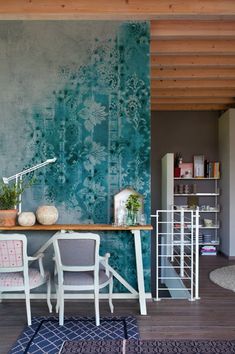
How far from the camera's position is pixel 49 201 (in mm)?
3980

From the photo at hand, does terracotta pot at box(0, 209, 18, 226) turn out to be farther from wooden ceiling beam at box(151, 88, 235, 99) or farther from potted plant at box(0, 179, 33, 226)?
wooden ceiling beam at box(151, 88, 235, 99)

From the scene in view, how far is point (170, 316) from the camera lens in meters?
3.46

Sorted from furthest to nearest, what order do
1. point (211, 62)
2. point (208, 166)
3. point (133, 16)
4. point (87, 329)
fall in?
point (208, 166) < point (211, 62) < point (133, 16) < point (87, 329)

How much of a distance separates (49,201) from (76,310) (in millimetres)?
1208

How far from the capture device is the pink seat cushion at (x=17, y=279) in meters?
3.22

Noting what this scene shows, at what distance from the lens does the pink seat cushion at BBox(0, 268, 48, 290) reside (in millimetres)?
3225

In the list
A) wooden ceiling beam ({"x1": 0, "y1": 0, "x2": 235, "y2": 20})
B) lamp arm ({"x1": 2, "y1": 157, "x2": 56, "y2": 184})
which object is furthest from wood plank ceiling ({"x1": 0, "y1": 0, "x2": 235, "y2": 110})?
lamp arm ({"x1": 2, "y1": 157, "x2": 56, "y2": 184})

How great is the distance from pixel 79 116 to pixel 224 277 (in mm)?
3148

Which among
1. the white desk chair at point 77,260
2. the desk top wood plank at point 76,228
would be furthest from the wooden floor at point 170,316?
the desk top wood plank at point 76,228

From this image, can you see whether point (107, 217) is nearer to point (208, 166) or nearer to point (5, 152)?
point (5, 152)

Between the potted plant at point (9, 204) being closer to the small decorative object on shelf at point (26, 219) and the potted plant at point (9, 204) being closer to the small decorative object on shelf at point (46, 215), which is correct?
the small decorative object on shelf at point (26, 219)

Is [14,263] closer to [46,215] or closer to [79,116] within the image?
[46,215]

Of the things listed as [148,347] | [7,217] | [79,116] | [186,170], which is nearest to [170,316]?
[148,347]

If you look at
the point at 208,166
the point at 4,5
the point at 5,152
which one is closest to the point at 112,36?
the point at 4,5
